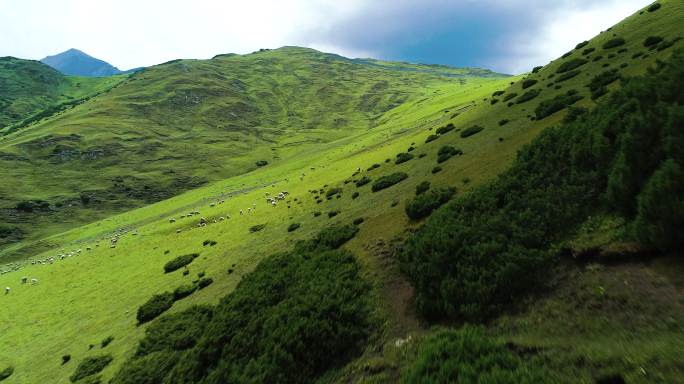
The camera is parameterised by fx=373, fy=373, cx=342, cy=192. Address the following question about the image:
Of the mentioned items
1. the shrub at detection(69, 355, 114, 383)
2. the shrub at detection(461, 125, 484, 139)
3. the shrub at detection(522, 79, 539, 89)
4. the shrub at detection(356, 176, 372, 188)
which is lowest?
the shrub at detection(69, 355, 114, 383)

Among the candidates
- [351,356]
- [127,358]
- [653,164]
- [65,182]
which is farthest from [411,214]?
[65,182]

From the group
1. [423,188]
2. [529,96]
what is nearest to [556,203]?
[423,188]

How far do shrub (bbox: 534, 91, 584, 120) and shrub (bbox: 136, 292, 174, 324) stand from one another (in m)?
39.1

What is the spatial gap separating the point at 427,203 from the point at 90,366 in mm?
28032

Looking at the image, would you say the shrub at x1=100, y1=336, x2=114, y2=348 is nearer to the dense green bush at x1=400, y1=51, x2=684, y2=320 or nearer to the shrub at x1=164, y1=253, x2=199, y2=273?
the shrub at x1=164, y1=253, x2=199, y2=273

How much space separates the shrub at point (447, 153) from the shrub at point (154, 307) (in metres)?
30.6

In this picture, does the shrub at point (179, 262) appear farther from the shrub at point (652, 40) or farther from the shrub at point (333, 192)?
the shrub at point (652, 40)

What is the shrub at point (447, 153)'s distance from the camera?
1591 inches

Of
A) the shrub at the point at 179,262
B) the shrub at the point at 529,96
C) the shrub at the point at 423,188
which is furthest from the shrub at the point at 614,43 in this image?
the shrub at the point at 179,262

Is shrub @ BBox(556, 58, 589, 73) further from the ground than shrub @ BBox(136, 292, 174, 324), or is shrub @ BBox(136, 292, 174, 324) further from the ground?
shrub @ BBox(556, 58, 589, 73)

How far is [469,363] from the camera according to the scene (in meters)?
12.4

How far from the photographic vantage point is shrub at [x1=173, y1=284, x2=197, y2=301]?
35875 mm

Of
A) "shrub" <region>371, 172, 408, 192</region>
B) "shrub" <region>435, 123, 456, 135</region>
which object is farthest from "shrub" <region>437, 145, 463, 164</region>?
"shrub" <region>435, 123, 456, 135</region>

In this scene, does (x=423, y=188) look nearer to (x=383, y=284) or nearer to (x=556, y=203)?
(x=383, y=284)
